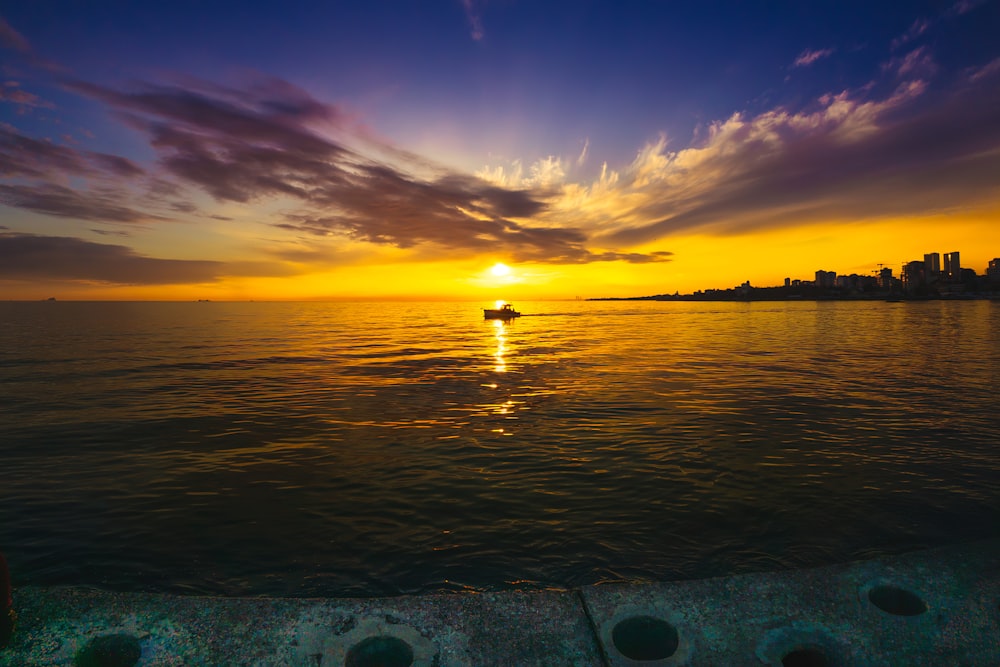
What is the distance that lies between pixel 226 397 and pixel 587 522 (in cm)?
1838

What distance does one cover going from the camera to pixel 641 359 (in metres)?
33.6

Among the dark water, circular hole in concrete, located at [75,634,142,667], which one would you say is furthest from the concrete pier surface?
the dark water

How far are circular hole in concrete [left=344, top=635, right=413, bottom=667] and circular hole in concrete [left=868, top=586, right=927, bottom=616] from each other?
4218 mm

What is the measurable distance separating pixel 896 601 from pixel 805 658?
1302 mm

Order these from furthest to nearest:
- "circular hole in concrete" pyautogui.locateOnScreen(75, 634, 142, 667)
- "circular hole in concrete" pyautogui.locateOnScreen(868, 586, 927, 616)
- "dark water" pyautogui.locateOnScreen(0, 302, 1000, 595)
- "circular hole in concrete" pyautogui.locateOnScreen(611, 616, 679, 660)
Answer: "dark water" pyautogui.locateOnScreen(0, 302, 1000, 595)
"circular hole in concrete" pyautogui.locateOnScreen(868, 586, 927, 616)
"circular hole in concrete" pyautogui.locateOnScreen(611, 616, 679, 660)
"circular hole in concrete" pyautogui.locateOnScreen(75, 634, 142, 667)

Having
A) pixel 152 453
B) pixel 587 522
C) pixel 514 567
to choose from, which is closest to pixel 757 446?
pixel 587 522

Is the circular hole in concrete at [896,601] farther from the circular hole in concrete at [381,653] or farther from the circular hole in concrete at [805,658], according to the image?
the circular hole in concrete at [381,653]

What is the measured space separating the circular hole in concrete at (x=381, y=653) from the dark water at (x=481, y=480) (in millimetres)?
2095

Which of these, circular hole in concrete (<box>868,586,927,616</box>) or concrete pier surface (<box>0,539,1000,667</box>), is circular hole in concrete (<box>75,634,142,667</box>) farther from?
circular hole in concrete (<box>868,586,927,616</box>)

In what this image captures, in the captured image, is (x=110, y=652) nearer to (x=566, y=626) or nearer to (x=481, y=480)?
(x=566, y=626)

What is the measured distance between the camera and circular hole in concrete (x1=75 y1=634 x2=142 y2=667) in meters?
3.78

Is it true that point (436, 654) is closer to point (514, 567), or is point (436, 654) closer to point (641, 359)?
point (514, 567)

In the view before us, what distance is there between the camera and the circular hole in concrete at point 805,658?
12.7 ft

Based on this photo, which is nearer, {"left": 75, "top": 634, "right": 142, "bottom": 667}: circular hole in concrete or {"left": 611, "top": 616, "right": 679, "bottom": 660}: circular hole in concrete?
{"left": 75, "top": 634, "right": 142, "bottom": 667}: circular hole in concrete
